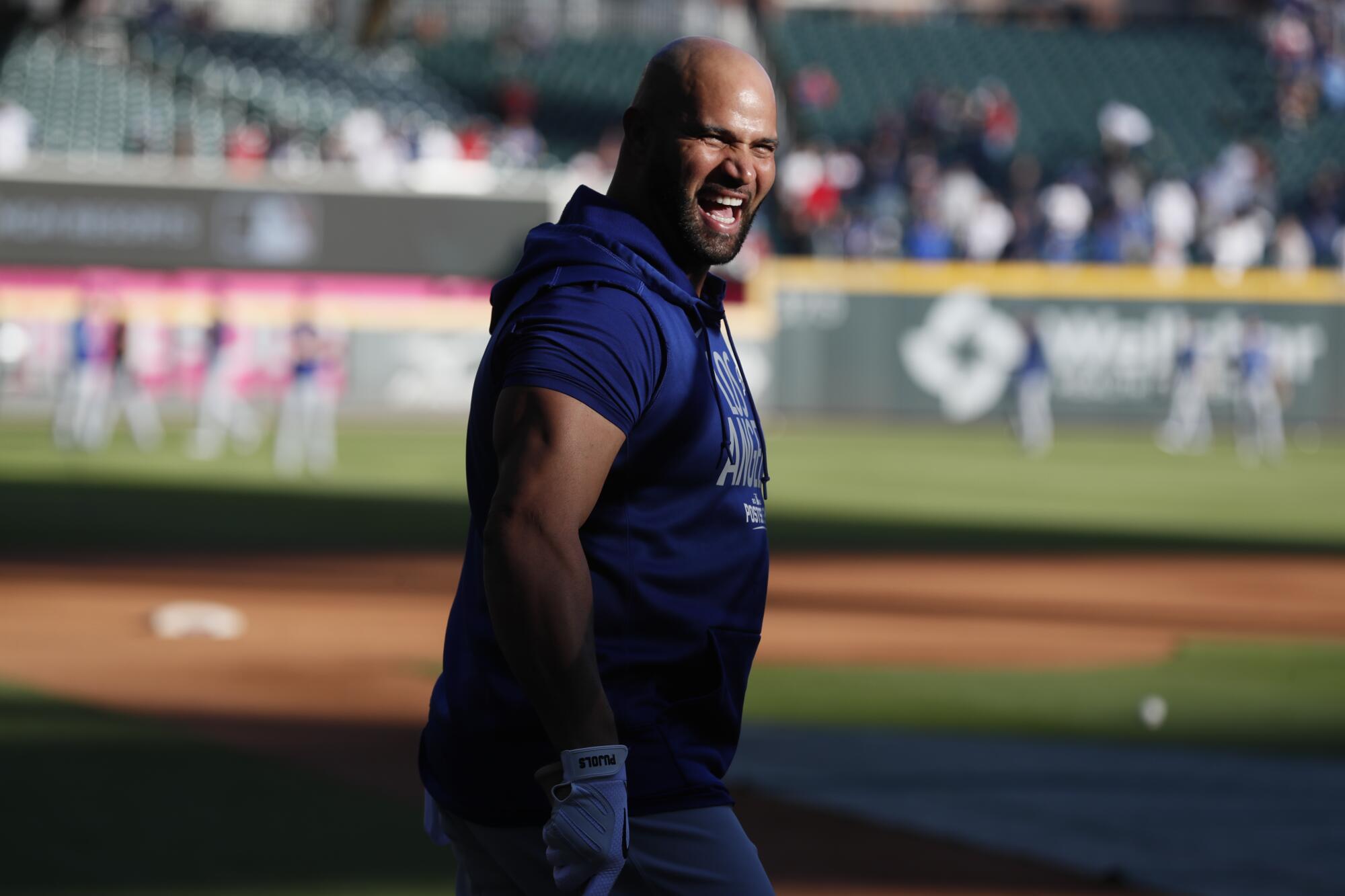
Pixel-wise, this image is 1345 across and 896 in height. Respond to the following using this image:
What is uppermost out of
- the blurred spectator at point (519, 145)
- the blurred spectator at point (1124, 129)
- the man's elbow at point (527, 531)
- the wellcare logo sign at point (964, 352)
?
the blurred spectator at point (1124, 129)

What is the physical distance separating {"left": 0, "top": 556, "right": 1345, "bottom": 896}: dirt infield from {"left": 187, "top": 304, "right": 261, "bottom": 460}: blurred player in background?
41.2 feet

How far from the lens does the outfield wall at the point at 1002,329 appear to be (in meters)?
36.9

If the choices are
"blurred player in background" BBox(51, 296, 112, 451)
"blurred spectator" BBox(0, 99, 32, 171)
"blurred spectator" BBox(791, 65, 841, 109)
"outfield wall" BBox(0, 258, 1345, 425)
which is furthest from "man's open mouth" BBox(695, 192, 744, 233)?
"blurred spectator" BBox(791, 65, 841, 109)

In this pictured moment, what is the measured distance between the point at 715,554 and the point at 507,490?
41 cm

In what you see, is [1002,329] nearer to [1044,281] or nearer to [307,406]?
[1044,281]

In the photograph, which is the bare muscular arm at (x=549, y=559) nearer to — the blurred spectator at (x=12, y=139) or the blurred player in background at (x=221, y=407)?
the blurred player in background at (x=221, y=407)

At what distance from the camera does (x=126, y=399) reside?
29766mm

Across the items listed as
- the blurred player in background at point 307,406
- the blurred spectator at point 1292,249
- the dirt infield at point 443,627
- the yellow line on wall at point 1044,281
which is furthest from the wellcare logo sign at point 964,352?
the dirt infield at point 443,627

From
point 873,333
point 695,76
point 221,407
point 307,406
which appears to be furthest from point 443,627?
point 873,333

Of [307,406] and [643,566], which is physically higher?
[307,406]

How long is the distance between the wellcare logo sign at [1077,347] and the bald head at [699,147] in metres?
34.3

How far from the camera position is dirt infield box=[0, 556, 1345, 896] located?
7.17 meters

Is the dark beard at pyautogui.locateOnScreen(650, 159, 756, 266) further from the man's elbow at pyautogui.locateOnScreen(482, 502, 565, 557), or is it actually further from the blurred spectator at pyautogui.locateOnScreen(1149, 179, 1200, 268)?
the blurred spectator at pyautogui.locateOnScreen(1149, 179, 1200, 268)

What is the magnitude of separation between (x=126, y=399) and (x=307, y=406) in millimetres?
5800
